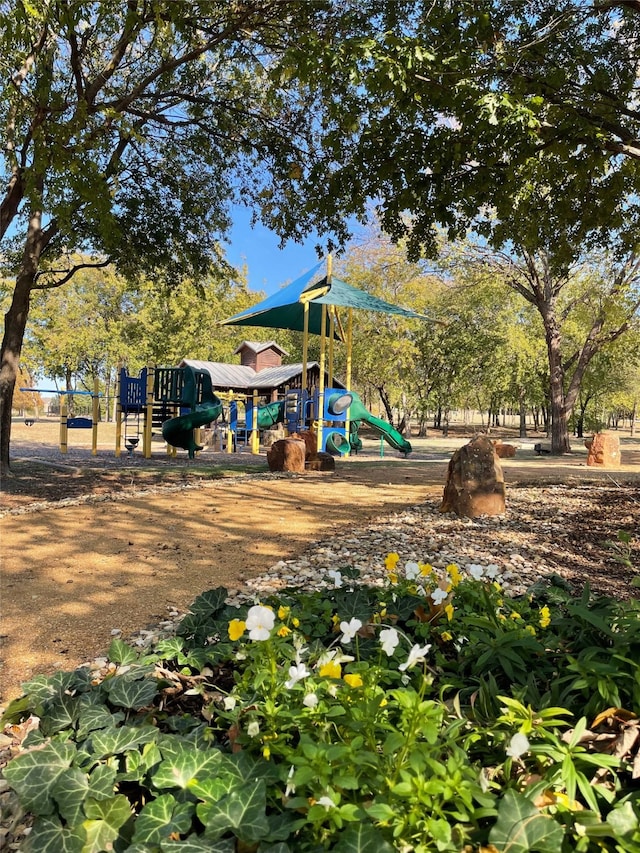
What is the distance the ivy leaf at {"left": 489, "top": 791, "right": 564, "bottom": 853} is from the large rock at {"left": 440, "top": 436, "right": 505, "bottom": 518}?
518 centimetres

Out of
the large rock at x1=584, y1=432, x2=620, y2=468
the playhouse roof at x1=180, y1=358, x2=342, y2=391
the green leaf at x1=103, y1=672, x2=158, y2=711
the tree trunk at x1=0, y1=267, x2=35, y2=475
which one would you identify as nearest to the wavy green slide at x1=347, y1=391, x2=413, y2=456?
the large rock at x1=584, y1=432, x2=620, y2=468

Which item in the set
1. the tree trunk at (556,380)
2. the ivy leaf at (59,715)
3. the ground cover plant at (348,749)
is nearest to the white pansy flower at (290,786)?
the ground cover plant at (348,749)

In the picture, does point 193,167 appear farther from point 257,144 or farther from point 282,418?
point 282,418

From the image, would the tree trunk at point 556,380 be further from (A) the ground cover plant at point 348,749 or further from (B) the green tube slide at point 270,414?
(A) the ground cover plant at point 348,749

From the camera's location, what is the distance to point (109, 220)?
19.4 feet

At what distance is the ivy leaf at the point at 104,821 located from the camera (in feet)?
3.60

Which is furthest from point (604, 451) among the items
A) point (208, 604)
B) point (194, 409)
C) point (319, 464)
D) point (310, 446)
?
point (208, 604)

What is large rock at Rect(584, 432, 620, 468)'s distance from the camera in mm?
13516

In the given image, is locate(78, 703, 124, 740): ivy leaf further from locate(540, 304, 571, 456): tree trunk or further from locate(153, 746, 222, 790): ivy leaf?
locate(540, 304, 571, 456): tree trunk

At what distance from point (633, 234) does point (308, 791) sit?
838cm

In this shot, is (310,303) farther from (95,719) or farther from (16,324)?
(95,719)

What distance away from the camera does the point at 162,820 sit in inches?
43.4

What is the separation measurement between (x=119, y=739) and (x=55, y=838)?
0.74 ft

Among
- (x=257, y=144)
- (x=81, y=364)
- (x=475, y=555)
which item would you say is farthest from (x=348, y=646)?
(x=81, y=364)
